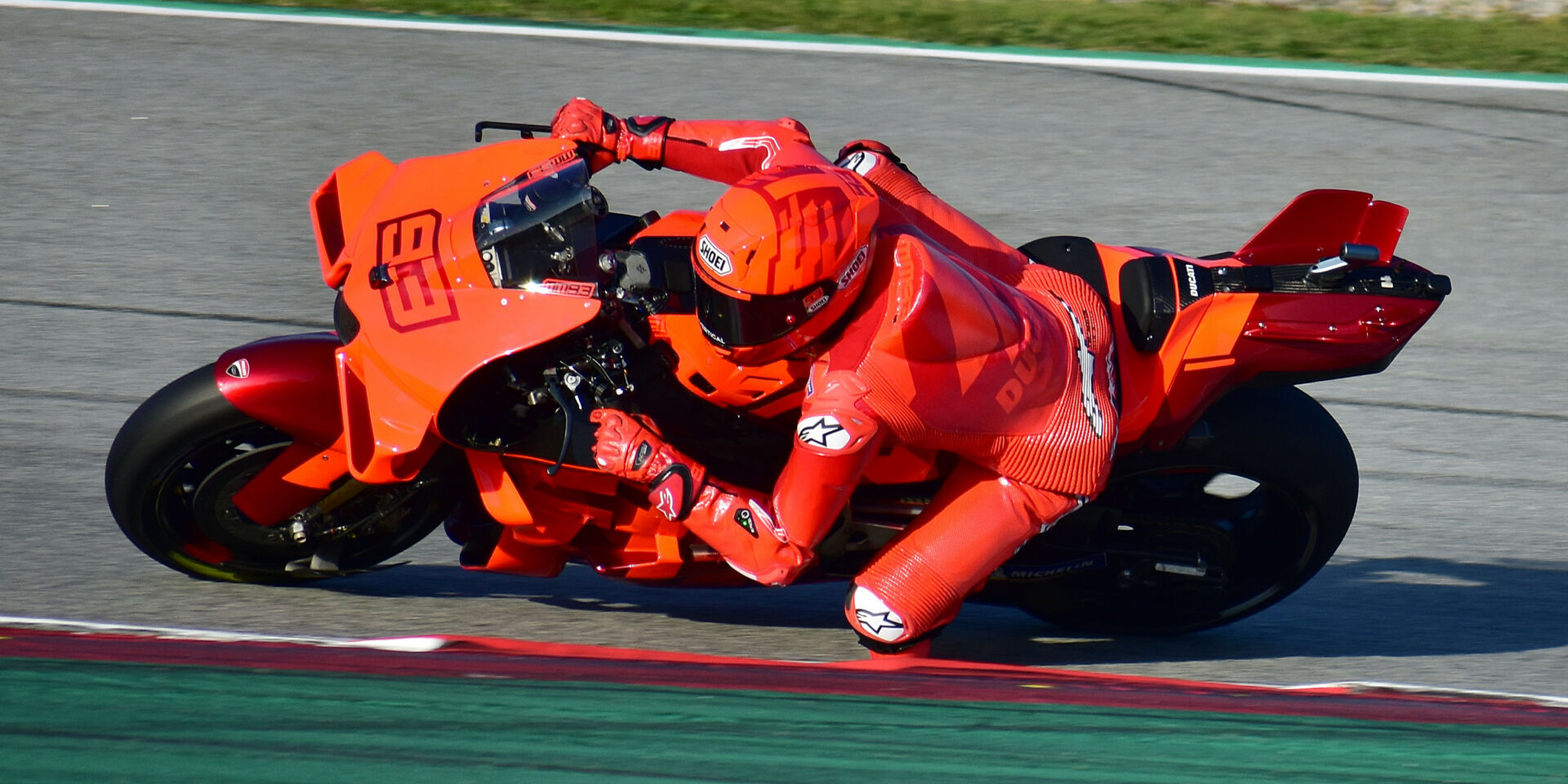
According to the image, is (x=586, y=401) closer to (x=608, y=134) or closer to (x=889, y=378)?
(x=889, y=378)

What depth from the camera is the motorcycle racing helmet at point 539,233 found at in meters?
3.40

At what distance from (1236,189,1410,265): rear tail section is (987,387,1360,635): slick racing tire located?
0.32 m

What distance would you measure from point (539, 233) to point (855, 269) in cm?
67

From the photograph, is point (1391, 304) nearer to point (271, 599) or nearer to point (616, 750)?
point (616, 750)

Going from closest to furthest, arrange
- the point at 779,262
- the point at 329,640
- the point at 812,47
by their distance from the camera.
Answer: the point at 779,262 → the point at 329,640 → the point at 812,47

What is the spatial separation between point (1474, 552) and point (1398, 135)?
3257mm

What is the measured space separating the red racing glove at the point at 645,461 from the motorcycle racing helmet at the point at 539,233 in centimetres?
31

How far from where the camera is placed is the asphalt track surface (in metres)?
4.22

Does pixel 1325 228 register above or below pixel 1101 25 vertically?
above

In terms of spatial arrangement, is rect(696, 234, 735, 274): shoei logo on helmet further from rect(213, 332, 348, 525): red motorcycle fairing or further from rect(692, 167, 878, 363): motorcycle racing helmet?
rect(213, 332, 348, 525): red motorcycle fairing

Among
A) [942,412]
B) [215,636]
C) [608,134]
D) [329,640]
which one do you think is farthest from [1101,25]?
Answer: [215,636]

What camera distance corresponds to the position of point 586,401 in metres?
3.43

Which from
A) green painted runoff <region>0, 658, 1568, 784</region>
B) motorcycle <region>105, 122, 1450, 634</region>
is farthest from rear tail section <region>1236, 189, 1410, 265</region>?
green painted runoff <region>0, 658, 1568, 784</region>

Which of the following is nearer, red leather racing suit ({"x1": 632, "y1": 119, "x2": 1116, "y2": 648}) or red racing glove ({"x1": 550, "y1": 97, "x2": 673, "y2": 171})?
red leather racing suit ({"x1": 632, "y1": 119, "x2": 1116, "y2": 648})
